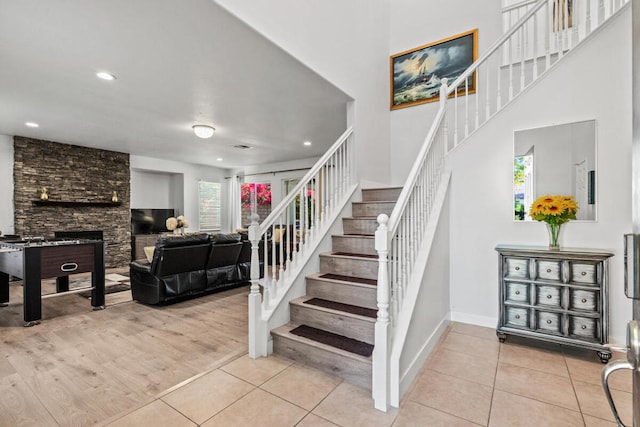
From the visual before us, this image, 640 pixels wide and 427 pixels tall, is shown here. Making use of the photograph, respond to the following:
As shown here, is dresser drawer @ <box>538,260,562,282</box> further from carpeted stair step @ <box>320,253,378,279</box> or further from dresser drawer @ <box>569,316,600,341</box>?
carpeted stair step @ <box>320,253,378,279</box>

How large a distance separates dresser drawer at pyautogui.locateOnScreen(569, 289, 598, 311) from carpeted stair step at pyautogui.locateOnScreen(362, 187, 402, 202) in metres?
1.89

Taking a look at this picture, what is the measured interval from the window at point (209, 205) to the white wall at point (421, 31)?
20.3 ft

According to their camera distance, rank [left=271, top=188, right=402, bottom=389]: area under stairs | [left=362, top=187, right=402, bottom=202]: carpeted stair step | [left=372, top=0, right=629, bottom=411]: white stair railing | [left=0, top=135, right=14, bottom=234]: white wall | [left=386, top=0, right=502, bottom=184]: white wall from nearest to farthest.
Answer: [left=372, top=0, right=629, bottom=411]: white stair railing, [left=271, top=188, right=402, bottom=389]: area under stairs, [left=362, top=187, right=402, bottom=202]: carpeted stair step, [left=386, top=0, right=502, bottom=184]: white wall, [left=0, top=135, right=14, bottom=234]: white wall

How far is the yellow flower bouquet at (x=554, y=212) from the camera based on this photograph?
2.60m

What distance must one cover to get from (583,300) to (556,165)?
125 centimetres

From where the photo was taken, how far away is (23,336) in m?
2.98

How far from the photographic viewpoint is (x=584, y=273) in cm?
247

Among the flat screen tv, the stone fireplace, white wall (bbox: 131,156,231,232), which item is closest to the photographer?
the stone fireplace

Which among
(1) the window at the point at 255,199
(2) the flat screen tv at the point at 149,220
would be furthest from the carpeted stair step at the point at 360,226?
(2) the flat screen tv at the point at 149,220

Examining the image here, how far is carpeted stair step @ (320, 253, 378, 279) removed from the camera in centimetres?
284

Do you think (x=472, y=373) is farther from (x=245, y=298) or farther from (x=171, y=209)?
(x=171, y=209)

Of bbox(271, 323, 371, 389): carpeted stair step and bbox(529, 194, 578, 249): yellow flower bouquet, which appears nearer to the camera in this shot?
bbox(271, 323, 371, 389): carpeted stair step

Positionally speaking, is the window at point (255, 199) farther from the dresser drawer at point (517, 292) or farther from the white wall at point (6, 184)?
the dresser drawer at point (517, 292)

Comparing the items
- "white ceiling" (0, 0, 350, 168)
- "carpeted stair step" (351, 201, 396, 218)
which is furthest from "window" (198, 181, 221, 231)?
"carpeted stair step" (351, 201, 396, 218)
